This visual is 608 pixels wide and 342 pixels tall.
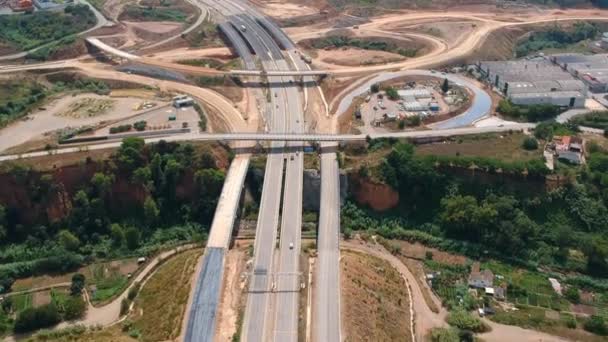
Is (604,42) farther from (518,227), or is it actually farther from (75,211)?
(75,211)

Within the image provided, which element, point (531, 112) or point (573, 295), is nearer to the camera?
point (573, 295)

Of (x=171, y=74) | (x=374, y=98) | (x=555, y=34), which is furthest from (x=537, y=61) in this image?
(x=171, y=74)

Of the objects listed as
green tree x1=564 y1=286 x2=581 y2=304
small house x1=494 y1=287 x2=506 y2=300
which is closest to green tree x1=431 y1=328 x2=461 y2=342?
small house x1=494 y1=287 x2=506 y2=300

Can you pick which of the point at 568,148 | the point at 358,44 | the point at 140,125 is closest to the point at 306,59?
the point at 358,44

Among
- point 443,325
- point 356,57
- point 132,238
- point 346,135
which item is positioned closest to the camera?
point 443,325

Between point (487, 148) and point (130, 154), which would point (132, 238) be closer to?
point (130, 154)

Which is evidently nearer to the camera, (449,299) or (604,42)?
(449,299)

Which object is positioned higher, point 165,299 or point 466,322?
point 165,299

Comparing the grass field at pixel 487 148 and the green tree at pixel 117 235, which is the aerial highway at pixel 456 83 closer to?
the grass field at pixel 487 148

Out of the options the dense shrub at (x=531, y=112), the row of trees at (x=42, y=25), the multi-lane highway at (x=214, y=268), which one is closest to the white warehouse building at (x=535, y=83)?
the dense shrub at (x=531, y=112)
